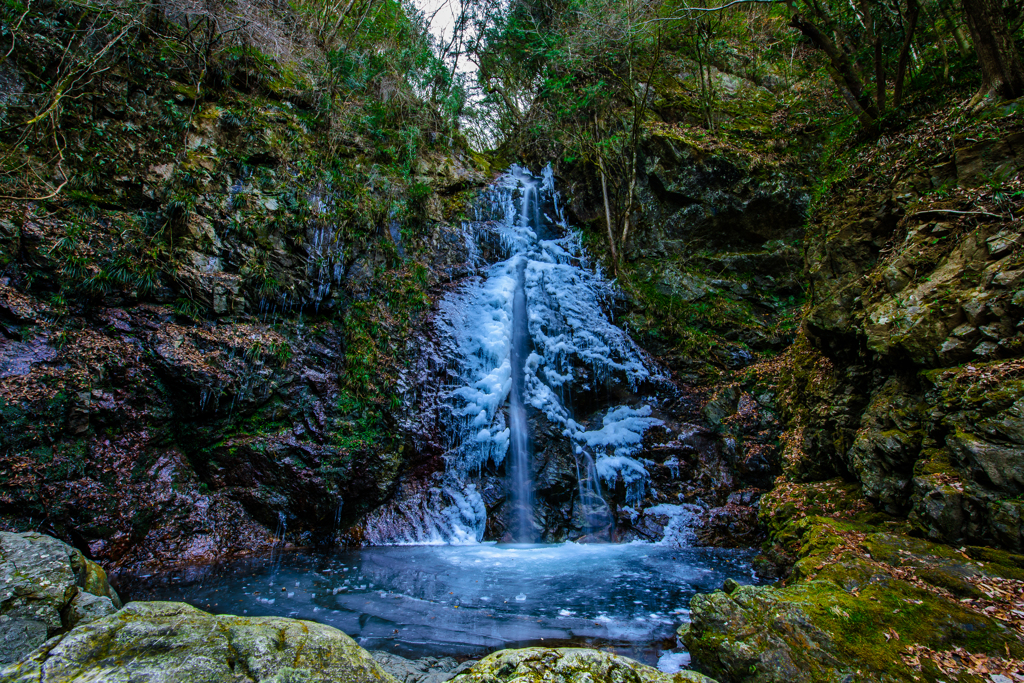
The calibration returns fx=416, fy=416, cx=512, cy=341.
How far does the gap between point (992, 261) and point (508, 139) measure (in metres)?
14.7

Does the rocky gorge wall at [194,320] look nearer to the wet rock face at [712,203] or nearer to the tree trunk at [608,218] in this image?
the tree trunk at [608,218]

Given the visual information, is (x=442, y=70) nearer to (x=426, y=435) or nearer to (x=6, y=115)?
(x=6, y=115)

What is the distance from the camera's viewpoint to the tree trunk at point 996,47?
16.4 ft

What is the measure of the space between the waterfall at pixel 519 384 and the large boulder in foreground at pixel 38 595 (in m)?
4.17

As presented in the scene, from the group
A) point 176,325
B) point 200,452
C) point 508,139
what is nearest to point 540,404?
point 200,452

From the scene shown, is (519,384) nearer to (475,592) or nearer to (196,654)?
(475,592)

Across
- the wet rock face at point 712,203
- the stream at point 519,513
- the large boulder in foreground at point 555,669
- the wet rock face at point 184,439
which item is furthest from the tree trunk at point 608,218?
the large boulder in foreground at point 555,669

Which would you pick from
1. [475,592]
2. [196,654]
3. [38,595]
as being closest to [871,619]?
[475,592]

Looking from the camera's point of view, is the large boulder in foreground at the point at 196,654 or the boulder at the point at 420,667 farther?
the boulder at the point at 420,667

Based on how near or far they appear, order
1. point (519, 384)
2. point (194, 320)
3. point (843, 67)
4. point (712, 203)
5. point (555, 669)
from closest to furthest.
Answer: point (555, 669), point (194, 320), point (843, 67), point (519, 384), point (712, 203)

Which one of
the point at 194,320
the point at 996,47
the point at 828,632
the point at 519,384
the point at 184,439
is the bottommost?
the point at 828,632

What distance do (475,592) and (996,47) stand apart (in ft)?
30.3

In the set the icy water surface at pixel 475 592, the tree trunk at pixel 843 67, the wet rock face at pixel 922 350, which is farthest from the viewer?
the tree trunk at pixel 843 67

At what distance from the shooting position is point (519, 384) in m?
9.35
